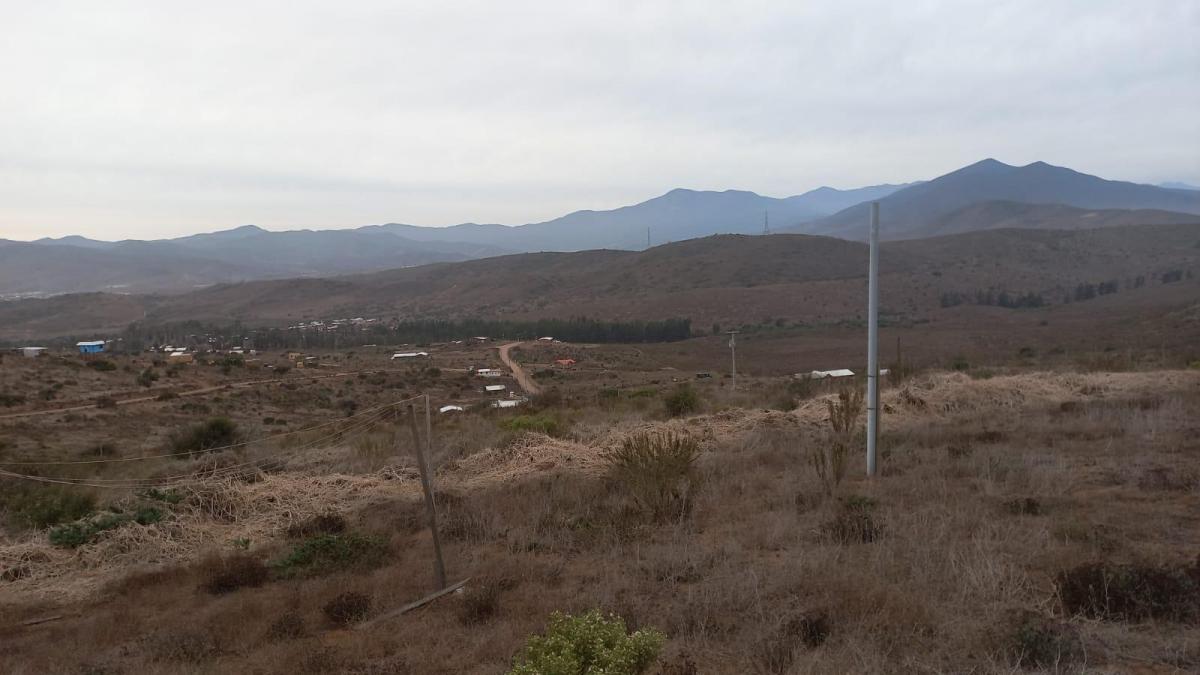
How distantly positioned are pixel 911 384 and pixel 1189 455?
7.53 metres

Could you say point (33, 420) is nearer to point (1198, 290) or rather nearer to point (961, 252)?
point (1198, 290)

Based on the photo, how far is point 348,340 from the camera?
227 ft

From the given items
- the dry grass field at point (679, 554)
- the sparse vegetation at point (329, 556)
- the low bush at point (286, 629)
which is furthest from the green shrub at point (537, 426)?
the low bush at point (286, 629)

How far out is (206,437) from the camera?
54.7ft

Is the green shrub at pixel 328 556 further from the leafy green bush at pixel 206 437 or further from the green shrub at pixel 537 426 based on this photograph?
the leafy green bush at pixel 206 437

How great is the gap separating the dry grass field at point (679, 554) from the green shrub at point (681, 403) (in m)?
3.57

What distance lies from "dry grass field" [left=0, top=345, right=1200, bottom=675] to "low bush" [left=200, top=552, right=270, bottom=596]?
0.09ft

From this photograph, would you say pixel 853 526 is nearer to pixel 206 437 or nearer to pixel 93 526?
pixel 93 526

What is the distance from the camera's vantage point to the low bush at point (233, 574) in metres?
7.36

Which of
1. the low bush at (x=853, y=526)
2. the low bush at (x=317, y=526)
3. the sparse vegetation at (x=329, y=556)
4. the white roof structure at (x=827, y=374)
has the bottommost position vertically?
the white roof structure at (x=827, y=374)

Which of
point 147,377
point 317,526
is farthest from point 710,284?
point 317,526

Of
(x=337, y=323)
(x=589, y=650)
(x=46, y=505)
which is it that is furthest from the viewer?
(x=337, y=323)

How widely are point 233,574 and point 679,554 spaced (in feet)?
15.6

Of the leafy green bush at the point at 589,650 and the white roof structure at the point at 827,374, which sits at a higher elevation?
the leafy green bush at the point at 589,650
